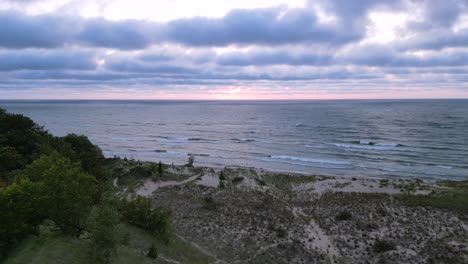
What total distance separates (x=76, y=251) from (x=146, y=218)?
794 cm

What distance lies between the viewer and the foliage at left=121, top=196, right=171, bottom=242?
24594 millimetres

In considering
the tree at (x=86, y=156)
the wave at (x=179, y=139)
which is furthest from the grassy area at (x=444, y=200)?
the wave at (x=179, y=139)

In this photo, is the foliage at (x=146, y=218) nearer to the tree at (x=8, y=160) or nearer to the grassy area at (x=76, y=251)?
the grassy area at (x=76, y=251)

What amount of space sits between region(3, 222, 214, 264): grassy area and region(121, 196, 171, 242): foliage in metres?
0.98

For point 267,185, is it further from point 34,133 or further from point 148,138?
point 148,138

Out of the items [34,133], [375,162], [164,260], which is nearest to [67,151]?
[34,133]

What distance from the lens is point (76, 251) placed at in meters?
17.3

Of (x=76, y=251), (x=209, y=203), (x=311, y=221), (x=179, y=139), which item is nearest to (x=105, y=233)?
(x=76, y=251)

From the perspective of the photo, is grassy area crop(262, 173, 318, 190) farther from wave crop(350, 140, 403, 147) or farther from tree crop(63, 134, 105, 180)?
wave crop(350, 140, 403, 147)

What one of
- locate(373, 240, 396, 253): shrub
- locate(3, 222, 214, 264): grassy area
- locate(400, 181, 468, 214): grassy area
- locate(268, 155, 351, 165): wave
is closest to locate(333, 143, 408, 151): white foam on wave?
locate(268, 155, 351, 165): wave

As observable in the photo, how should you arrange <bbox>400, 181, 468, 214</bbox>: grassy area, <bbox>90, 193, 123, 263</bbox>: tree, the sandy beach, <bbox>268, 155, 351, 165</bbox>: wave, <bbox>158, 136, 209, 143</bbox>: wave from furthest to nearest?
<bbox>158, 136, 209, 143</bbox>: wave, <bbox>268, 155, 351, 165</bbox>: wave, <bbox>400, 181, 468, 214</bbox>: grassy area, the sandy beach, <bbox>90, 193, 123, 263</bbox>: tree

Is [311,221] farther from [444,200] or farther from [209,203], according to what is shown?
[444,200]

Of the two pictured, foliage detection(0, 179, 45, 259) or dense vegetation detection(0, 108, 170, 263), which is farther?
foliage detection(0, 179, 45, 259)

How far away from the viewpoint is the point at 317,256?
23.7 meters
